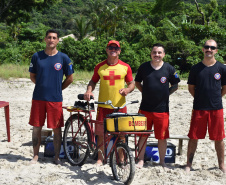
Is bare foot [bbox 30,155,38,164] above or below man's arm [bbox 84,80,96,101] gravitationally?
below

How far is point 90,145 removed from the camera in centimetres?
496

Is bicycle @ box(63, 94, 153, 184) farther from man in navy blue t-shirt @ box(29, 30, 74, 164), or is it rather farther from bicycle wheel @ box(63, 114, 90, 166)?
man in navy blue t-shirt @ box(29, 30, 74, 164)

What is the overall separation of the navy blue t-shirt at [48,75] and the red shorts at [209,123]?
74.6 inches

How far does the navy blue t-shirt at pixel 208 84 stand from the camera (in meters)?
4.71

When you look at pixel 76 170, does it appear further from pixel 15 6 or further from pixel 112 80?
pixel 15 6

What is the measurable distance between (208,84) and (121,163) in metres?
1.52

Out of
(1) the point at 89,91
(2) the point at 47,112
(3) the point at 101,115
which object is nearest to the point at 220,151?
(3) the point at 101,115

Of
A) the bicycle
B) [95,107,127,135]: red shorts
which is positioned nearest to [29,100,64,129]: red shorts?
the bicycle

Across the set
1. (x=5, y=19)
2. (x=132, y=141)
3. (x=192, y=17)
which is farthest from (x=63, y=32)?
(x=132, y=141)

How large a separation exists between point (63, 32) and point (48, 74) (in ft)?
207

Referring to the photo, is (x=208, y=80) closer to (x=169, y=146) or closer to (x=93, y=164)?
(x=169, y=146)

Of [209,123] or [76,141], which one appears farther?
[76,141]

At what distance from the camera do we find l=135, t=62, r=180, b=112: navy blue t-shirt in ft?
15.9

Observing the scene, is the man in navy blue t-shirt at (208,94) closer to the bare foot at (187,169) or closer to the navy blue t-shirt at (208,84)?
the navy blue t-shirt at (208,84)
